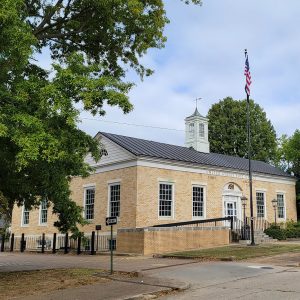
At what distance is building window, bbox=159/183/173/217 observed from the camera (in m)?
26.6

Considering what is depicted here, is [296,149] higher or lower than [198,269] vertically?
higher

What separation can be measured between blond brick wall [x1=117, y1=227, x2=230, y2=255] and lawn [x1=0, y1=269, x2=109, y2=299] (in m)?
6.86

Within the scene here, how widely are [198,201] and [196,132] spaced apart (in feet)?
20.9

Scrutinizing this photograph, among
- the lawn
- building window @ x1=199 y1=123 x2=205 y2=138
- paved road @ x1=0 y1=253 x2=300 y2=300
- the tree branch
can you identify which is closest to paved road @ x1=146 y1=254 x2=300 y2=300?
paved road @ x1=0 y1=253 x2=300 y2=300

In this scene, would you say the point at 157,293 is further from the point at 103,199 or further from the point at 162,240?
the point at 103,199

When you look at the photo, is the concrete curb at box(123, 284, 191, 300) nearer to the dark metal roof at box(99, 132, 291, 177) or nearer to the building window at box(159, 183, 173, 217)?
the dark metal roof at box(99, 132, 291, 177)

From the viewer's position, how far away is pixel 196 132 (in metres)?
33.2

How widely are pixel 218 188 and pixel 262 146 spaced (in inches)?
1020

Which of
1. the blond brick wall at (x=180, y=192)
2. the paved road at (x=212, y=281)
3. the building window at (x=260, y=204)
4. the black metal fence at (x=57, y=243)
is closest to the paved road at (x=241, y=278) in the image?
the paved road at (x=212, y=281)

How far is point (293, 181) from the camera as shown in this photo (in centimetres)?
3647

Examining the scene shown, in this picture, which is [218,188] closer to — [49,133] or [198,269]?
[198,269]

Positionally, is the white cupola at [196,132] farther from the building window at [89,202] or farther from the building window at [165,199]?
the building window at [89,202]

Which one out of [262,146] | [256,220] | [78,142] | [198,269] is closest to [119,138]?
[256,220]

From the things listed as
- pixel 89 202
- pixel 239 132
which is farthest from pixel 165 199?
pixel 239 132
